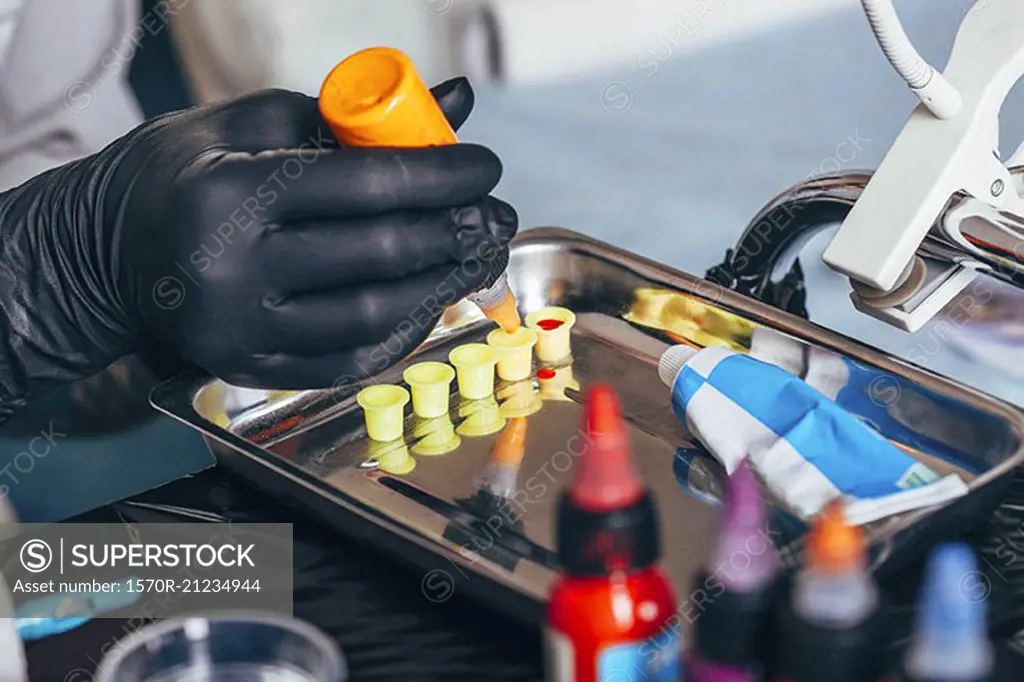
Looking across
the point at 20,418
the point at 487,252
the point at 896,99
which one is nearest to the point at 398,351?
the point at 487,252

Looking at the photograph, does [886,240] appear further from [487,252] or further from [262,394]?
[262,394]

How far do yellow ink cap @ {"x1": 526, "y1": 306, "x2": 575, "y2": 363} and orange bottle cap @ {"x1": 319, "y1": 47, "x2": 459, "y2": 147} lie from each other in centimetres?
20

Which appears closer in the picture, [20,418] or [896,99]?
[20,418]

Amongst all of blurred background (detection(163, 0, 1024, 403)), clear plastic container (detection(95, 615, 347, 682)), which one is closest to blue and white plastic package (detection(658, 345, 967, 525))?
clear plastic container (detection(95, 615, 347, 682))

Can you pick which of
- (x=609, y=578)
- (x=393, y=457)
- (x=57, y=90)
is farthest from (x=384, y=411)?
(x=57, y=90)

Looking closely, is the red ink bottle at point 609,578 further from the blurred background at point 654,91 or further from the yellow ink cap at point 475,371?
the blurred background at point 654,91

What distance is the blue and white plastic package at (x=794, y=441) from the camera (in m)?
0.57

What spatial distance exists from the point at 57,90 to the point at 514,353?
18.9 inches

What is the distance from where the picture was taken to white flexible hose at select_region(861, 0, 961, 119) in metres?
0.60

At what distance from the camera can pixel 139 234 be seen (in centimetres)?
67

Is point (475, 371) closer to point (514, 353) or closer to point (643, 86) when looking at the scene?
point (514, 353)

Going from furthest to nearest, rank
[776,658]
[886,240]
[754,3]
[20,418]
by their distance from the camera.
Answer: [754,3]
[20,418]
[886,240]
[776,658]

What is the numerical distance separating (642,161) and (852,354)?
1177 mm

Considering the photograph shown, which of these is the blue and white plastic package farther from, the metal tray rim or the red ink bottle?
the red ink bottle
